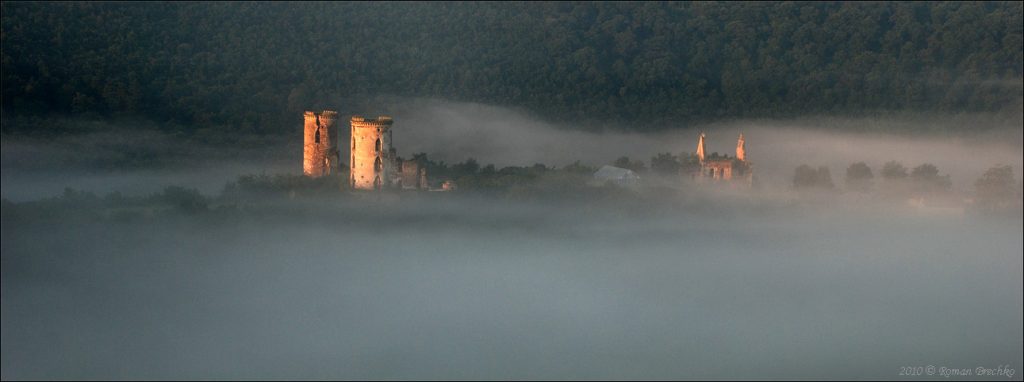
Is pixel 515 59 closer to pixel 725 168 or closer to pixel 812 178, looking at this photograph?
pixel 725 168

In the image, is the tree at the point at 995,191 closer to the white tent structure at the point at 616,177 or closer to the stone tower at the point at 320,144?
A: the white tent structure at the point at 616,177

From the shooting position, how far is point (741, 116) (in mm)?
41594

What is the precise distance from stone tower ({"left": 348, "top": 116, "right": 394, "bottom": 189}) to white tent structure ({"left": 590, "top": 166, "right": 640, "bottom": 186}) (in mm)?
4541

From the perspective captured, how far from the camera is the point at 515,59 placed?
148 feet

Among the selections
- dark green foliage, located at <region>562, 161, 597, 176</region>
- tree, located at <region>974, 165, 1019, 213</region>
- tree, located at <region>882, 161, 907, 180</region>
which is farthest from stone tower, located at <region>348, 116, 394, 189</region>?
tree, located at <region>974, 165, 1019, 213</region>

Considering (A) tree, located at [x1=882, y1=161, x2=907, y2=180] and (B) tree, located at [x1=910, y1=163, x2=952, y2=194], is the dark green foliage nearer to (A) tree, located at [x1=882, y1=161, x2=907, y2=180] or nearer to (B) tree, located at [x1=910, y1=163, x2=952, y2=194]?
(A) tree, located at [x1=882, y1=161, x2=907, y2=180]

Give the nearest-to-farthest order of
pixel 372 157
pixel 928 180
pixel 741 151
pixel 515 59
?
1. pixel 372 157
2. pixel 928 180
3. pixel 741 151
4. pixel 515 59

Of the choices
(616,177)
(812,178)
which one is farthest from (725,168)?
(616,177)

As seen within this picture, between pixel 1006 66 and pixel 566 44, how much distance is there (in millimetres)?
11586

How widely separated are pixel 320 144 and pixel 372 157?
172 cm

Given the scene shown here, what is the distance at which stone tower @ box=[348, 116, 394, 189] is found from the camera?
29.9m

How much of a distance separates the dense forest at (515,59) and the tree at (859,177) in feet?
18.2

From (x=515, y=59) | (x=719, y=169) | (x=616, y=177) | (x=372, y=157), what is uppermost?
(x=515, y=59)

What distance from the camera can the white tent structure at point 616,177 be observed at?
32.5 meters
